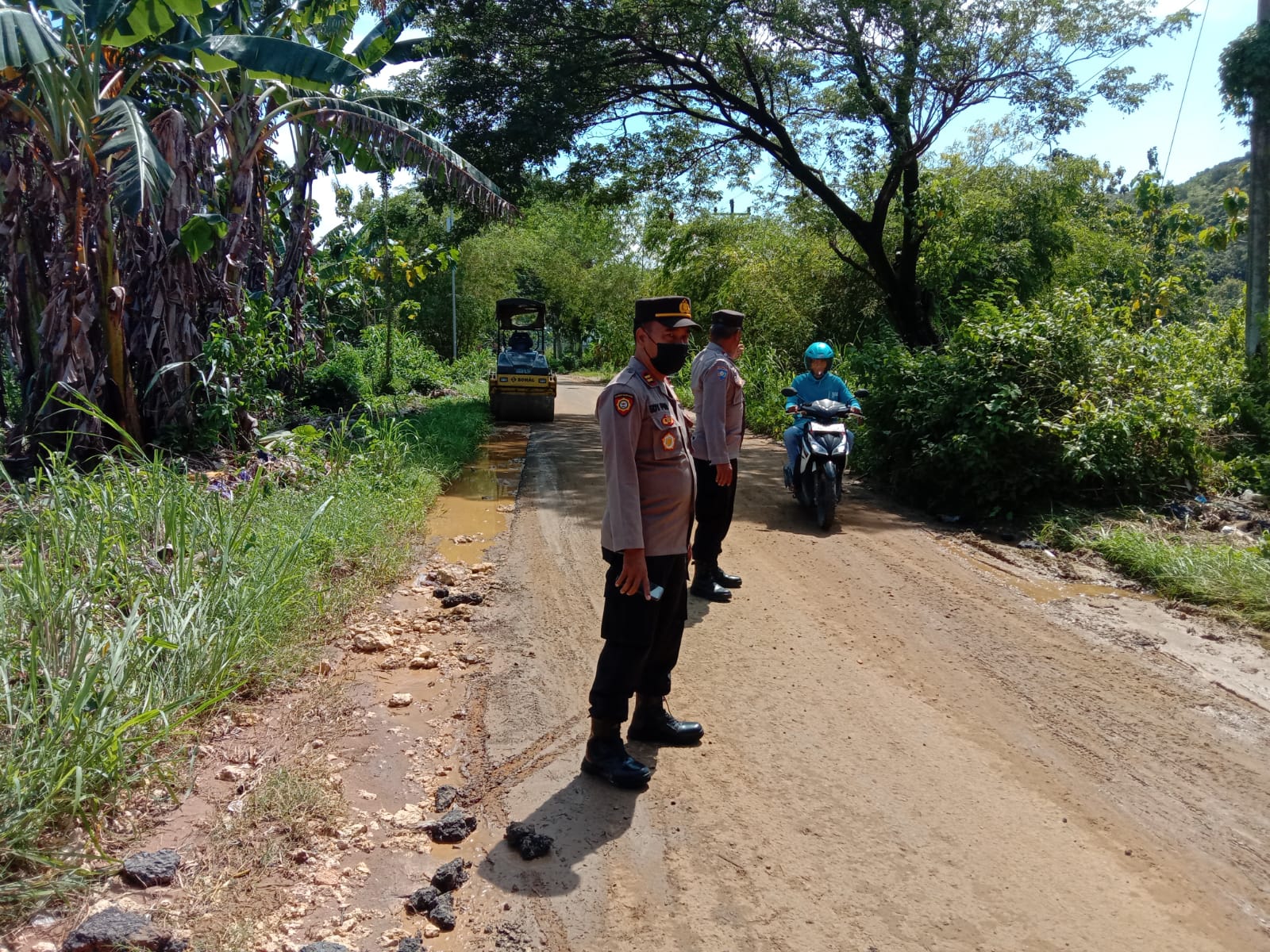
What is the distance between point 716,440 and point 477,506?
4.51m

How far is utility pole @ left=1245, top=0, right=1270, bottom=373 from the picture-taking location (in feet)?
33.6

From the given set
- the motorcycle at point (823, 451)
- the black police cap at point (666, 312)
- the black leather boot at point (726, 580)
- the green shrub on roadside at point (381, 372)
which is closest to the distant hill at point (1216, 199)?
the green shrub on roadside at point (381, 372)

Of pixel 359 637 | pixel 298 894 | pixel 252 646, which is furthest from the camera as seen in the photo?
pixel 359 637

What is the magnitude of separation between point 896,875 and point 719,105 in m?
15.3

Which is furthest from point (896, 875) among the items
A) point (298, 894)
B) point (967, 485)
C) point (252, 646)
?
point (967, 485)

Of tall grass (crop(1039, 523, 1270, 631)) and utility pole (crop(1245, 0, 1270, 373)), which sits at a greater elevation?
utility pole (crop(1245, 0, 1270, 373))

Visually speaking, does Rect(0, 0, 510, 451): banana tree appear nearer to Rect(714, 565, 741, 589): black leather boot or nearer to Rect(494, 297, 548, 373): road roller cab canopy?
Rect(714, 565, 741, 589): black leather boot

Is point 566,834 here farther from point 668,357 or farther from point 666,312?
point 666,312

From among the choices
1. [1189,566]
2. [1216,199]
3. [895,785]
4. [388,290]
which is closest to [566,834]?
[895,785]

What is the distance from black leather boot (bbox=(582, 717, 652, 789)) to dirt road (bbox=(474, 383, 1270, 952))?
0.26 ft

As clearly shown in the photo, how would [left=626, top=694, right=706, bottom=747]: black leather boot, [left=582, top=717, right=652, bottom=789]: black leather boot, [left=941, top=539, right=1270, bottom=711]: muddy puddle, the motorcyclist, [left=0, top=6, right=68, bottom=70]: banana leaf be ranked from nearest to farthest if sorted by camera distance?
[left=582, top=717, right=652, bottom=789]: black leather boot → [left=626, top=694, right=706, bottom=747]: black leather boot → [left=941, top=539, right=1270, bottom=711]: muddy puddle → [left=0, top=6, right=68, bottom=70]: banana leaf → the motorcyclist

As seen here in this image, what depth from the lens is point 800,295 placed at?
1852 centimetres

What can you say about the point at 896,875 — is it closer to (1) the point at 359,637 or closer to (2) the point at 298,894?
(2) the point at 298,894

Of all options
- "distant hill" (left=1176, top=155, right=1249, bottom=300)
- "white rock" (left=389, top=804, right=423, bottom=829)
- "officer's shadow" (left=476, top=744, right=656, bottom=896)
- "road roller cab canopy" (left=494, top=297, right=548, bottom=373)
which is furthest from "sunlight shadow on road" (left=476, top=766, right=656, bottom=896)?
"distant hill" (left=1176, top=155, right=1249, bottom=300)
